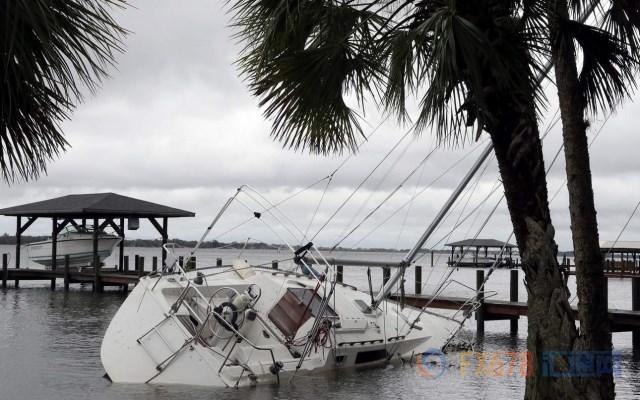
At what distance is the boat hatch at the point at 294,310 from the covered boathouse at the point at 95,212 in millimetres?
25965

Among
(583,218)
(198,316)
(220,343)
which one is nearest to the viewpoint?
(583,218)

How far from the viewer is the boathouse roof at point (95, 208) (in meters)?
41.2

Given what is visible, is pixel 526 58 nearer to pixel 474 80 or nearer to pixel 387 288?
pixel 474 80

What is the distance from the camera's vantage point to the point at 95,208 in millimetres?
40875

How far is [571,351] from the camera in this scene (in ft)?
22.5

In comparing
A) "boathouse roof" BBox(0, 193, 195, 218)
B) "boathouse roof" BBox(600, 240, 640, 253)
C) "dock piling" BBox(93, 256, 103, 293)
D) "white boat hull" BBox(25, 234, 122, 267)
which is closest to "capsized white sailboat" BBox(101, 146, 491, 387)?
"dock piling" BBox(93, 256, 103, 293)

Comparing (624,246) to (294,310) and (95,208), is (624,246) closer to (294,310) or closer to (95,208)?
(95,208)

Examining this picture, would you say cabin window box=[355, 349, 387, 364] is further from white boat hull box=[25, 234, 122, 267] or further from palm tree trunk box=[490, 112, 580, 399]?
white boat hull box=[25, 234, 122, 267]

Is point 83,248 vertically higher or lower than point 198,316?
higher

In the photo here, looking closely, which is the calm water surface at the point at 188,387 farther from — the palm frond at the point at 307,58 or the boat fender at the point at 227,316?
the palm frond at the point at 307,58

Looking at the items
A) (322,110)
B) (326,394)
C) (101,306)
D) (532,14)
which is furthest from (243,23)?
(101,306)

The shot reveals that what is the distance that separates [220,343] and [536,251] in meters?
9.22

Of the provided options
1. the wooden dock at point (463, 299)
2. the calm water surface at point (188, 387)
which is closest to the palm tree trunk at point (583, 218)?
the calm water surface at point (188, 387)

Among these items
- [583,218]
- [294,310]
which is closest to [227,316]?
[294,310]
